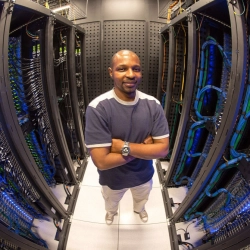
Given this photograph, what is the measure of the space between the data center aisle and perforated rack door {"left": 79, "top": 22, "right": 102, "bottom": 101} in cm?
209

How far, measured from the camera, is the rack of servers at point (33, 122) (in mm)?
1345

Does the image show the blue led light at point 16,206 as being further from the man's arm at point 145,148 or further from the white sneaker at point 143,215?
the white sneaker at point 143,215

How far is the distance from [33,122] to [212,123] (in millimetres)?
2089

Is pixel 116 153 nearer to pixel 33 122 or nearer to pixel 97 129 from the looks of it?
pixel 97 129

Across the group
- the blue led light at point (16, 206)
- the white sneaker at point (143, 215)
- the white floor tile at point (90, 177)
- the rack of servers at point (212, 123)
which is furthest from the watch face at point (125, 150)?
the white floor tile at point (90, 177)

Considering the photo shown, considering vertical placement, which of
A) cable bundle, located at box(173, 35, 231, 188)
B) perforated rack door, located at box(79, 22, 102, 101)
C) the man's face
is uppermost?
perforated rack door, located at box(79, 22, 102, 101)

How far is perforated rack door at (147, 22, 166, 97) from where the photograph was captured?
306cm

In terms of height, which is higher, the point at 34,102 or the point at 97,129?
the point at 34,102

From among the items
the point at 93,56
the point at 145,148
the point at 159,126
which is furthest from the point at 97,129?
the point at 93,56

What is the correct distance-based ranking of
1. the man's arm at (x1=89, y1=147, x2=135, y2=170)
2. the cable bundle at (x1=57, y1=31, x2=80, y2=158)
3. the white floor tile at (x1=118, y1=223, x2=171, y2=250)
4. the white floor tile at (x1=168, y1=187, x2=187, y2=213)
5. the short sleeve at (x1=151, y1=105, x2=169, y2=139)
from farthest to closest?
the cable bundle at (x1=57, y1=31, x2=80, y2=158) < the white floor tile at (x1=168, y1=187, x2=187, y2=213) < the white floor tile at (x1=118, y1=223, x2=171, y2=250) < the short sleeve at (x1=151, y1=105, x2=169, y2=139) < the man's arm at (x1=89, y1=147, x2=135, y2=170)

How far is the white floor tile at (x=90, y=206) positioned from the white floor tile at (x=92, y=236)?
7 cm

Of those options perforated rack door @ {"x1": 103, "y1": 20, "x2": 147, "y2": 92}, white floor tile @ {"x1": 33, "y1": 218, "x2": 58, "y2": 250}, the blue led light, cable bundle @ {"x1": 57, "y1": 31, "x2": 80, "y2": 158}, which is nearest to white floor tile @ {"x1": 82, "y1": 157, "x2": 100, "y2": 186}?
cable bundle @ {"x1": 57, "y1": 31, "x2": 80, "y2": 158}

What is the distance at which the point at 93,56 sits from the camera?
126 inches

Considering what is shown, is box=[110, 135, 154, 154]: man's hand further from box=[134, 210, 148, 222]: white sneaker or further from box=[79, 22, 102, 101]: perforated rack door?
box=[79, 22, 102, 101]: perforated rack door
